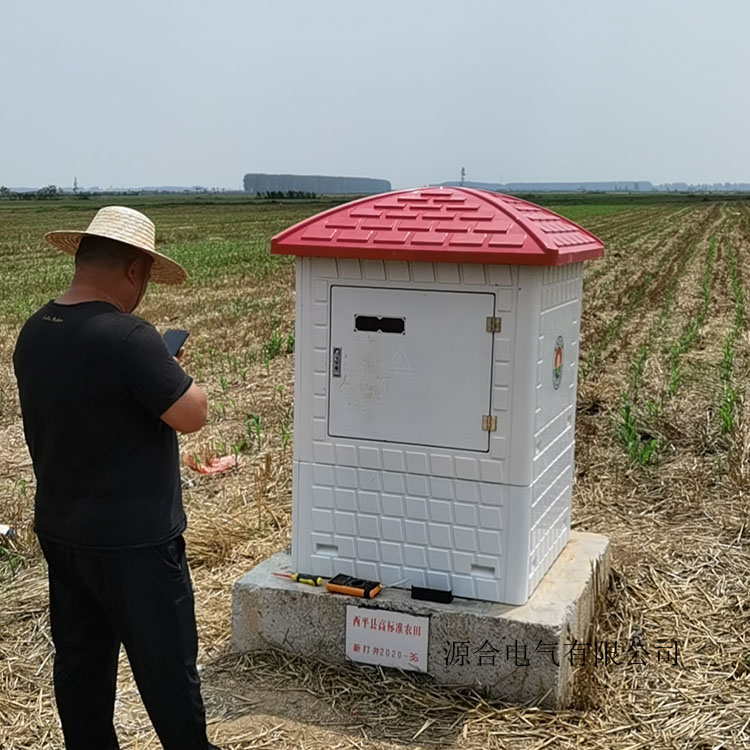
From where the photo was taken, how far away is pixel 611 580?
470 cm

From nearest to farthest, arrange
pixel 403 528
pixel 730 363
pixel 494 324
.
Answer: pixel 494 324 → pixel 403 528 → pixel 730 363

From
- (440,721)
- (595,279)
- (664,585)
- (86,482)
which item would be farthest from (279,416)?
(595,279)

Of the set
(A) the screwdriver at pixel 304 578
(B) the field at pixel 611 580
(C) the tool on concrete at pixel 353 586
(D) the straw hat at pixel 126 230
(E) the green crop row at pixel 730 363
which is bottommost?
(B) the field at pixel 611 580

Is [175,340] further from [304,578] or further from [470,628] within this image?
[470,628]

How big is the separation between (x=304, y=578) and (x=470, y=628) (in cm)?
73

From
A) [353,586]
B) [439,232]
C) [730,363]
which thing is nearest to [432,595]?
[353,586]

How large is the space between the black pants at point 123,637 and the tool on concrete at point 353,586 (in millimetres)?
896

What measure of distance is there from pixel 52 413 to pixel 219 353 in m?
8.47

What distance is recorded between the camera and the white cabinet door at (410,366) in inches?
148

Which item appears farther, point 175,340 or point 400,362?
point 400,362

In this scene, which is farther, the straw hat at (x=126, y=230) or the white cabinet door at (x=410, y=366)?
the white cabinet door at (x=410, y=366)

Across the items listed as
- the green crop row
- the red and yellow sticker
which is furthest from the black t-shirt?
the green crop row

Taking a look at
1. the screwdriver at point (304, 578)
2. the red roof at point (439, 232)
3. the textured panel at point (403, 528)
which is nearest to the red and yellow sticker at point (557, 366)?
the red roof at point (439, 232)

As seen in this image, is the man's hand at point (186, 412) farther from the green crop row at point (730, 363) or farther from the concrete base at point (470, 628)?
the green crop row at point (730, 363)
